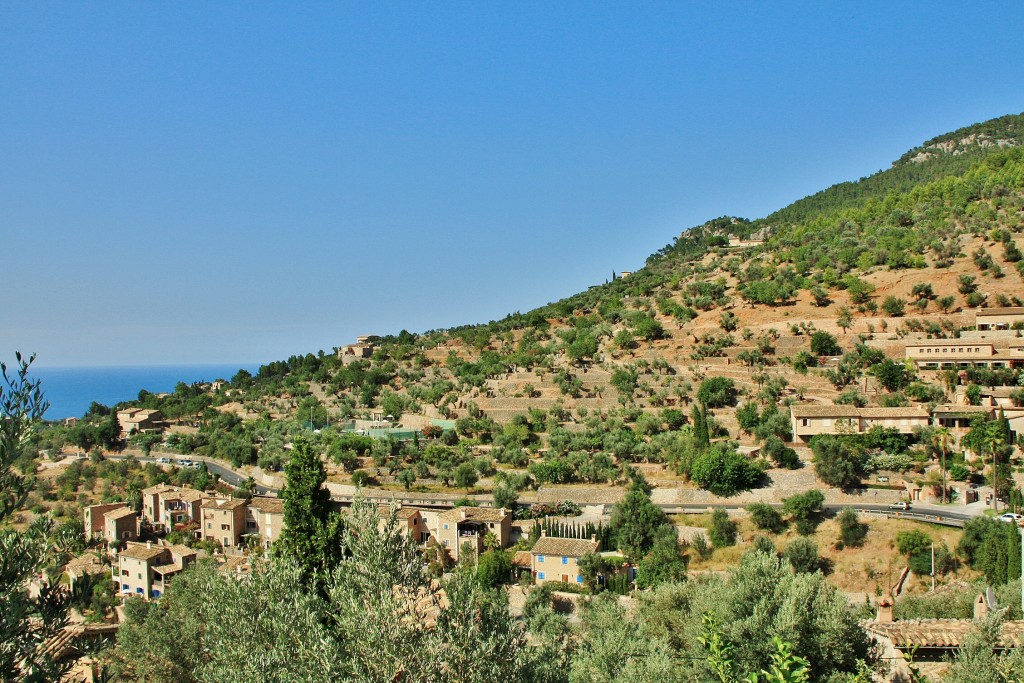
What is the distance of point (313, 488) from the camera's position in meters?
15.0

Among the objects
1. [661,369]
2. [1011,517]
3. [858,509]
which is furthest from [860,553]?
[661,369]

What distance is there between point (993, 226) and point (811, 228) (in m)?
17.2

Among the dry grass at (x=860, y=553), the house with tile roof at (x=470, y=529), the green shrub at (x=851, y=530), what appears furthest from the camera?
the house with tile roof at (x=470, y=529)

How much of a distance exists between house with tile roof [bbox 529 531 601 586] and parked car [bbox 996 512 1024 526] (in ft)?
39.3

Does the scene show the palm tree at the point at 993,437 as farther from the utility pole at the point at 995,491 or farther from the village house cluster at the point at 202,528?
the village house cluster at the point at 202,528

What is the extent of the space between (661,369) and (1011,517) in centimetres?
2151

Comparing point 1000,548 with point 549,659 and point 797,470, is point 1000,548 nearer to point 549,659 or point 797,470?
point 797,470

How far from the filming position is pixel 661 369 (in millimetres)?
40938

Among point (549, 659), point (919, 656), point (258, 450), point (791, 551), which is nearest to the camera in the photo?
point (549, 659)

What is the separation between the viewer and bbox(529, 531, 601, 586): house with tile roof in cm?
2178

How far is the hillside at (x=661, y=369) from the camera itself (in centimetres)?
3134

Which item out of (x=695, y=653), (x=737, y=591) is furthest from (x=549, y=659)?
(x=737, y=591)

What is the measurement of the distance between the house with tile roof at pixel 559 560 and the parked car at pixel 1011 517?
39.3ft

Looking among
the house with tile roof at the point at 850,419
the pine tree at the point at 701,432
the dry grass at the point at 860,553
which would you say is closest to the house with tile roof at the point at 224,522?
the dry grass at the point at 860,553
